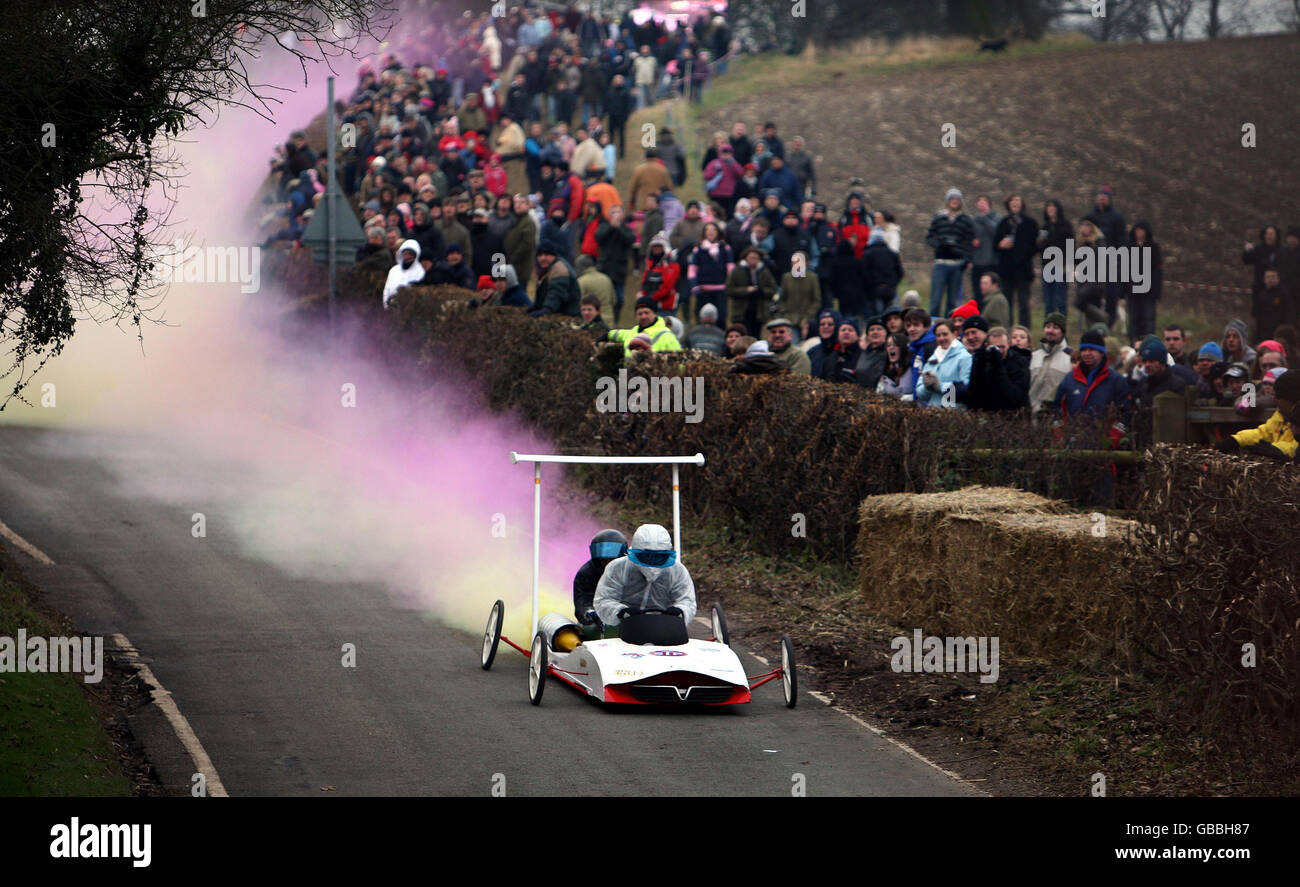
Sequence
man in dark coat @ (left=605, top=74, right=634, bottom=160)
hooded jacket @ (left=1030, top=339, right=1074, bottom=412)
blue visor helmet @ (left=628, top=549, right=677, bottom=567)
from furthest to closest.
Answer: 1. man in dark coat @ (left=605, top=74, right=634, bottom=160)
2. hooded jacket @ (left=1030, top=339, right=1074, bottom=412)
3. blue visor helmet @ (left=628, top=549, right=677, bottom=567)

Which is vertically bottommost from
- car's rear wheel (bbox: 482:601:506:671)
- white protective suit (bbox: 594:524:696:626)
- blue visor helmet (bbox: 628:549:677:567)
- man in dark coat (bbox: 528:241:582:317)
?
car's rear wheel (bbox: 482:601:506:671)

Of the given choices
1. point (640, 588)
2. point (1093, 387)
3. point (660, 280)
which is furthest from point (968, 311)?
point (640, 588)

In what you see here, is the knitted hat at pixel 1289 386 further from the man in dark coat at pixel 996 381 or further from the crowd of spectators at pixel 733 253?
the man in dark coat at pixel 996 381

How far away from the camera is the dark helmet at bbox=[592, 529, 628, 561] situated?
13.5 metres

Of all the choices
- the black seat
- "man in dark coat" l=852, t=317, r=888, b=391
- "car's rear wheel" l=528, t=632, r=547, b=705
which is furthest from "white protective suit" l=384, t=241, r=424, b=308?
the black seat

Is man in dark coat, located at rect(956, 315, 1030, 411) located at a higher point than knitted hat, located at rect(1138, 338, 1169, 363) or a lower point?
lower

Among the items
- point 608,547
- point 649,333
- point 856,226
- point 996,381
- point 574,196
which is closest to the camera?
point 608,547

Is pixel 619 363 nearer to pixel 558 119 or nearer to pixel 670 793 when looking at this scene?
pixel 670 793

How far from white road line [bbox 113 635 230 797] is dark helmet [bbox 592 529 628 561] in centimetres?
360

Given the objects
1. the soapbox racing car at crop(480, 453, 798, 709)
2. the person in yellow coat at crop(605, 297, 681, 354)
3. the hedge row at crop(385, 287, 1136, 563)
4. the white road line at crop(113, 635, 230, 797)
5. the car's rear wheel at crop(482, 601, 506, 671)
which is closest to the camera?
the white road line at crop(113, 635, 230, 797)

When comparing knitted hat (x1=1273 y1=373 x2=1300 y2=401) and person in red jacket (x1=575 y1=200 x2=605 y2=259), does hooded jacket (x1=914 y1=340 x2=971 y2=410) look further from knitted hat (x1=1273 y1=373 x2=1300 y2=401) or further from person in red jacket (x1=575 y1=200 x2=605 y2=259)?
person in red jacket (x1=575 y1=200 x2=605 y2=259)

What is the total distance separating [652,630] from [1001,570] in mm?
2900

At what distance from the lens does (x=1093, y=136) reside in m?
47.4

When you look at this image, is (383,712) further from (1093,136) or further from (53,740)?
(1093,136)
